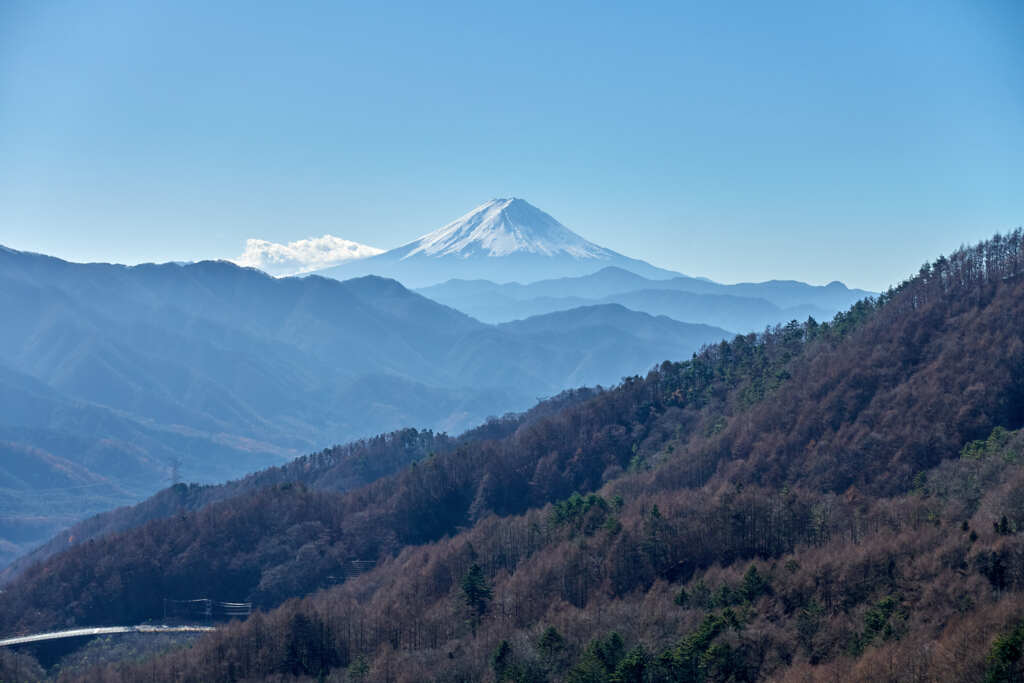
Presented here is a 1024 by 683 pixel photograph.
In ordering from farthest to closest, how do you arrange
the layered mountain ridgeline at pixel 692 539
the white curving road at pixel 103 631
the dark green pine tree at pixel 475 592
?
1. the white curving road at pixel 103 631
2. the dark green pine tree at pixel 475 592
3. the layered mountain ridgeline at pixel 692 539

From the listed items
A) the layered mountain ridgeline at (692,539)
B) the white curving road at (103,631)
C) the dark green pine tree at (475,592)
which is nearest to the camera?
the layered mountain ridgeline at (692,539)

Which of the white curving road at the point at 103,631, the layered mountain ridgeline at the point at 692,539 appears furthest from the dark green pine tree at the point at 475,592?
the white curving road at the point at 103,631

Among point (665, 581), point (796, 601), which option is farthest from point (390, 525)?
point (796, 601)

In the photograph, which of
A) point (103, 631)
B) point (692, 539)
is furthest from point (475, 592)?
point (103, 631)

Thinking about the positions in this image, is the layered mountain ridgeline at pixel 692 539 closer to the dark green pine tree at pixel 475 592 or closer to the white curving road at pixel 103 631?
the dark green pine tree at pixel 475 592

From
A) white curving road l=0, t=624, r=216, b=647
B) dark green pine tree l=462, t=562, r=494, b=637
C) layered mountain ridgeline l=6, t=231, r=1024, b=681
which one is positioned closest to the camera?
layered mountain ridgeline l=6, t=231, r=1024, b=681

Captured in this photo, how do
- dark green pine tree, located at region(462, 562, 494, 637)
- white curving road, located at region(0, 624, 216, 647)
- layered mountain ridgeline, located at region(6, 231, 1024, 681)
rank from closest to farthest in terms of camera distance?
layered mountain ridgeline, located at region(6, 231, 1024, 681) < dark green pine tree, located at region(462, 562, 494, 637) < white curving road, located at region(0, 624, 216, 647)

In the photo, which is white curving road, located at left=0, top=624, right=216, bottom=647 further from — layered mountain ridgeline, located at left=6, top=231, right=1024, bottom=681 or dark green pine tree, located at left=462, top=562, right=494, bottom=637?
dark green pine tree, located at left=462, top=562, right=494, bottom=637

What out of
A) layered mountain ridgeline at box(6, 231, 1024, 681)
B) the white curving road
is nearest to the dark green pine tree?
layered mountain ridgeline at box(6, 231, 1024, 681)

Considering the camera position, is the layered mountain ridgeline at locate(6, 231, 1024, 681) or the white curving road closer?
the layered mountain ridgeline at locate(6, 231, 1024, 681)
